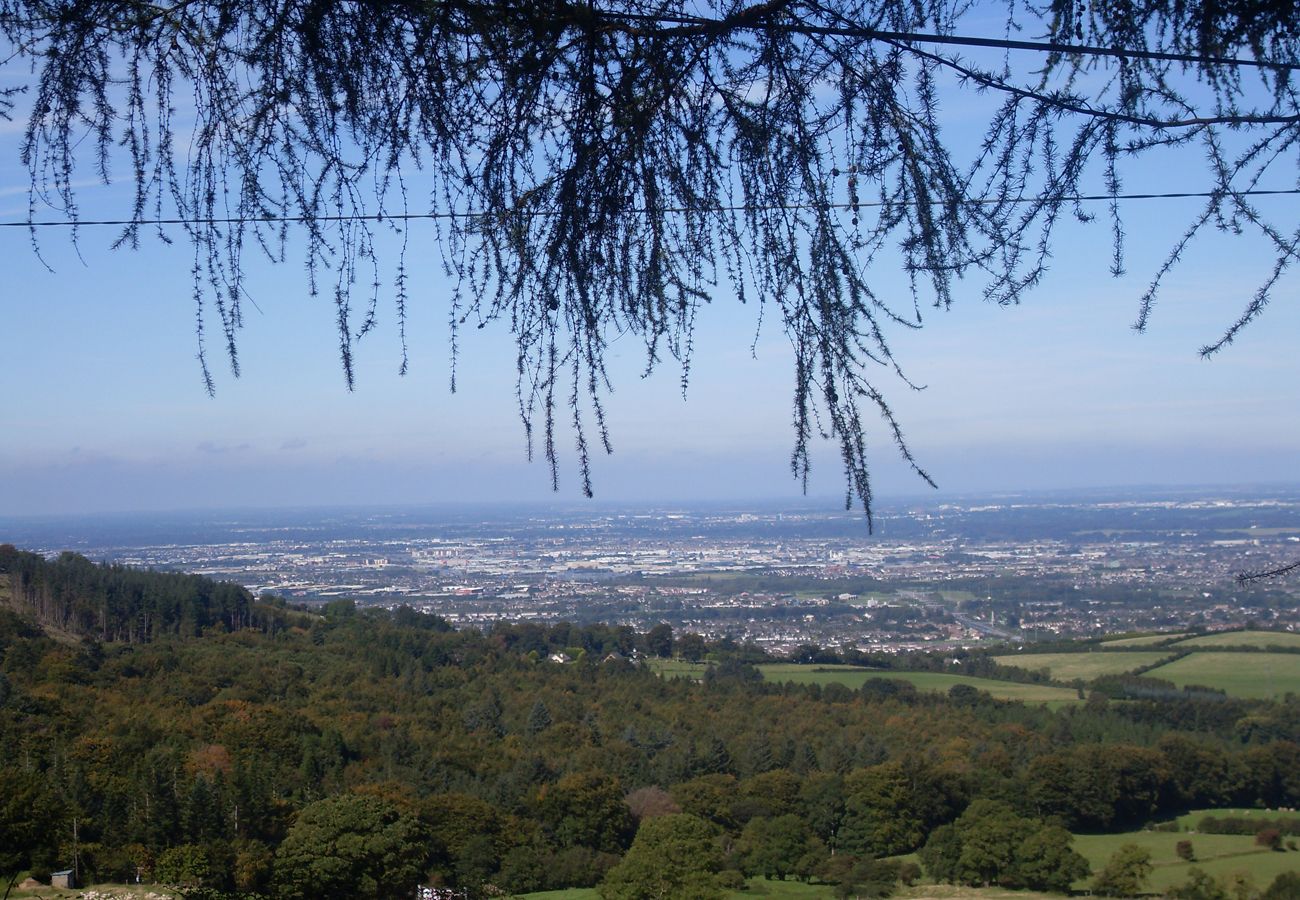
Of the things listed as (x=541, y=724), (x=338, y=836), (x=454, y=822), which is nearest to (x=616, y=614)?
(x=541, y=724)

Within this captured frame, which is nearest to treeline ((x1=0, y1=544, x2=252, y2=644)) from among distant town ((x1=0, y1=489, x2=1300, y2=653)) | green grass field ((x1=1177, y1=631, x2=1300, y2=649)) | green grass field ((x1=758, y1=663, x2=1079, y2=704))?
distant town ((x1=0, y1=489, x2=1300, y2=653))

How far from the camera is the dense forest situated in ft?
18.6

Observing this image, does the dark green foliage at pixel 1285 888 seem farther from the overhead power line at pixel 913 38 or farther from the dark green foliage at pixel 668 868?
the overhead power line at pixel 913 38

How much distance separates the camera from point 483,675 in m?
20.3

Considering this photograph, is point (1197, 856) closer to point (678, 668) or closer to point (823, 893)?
point (823, 893)

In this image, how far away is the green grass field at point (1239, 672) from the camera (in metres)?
16.9

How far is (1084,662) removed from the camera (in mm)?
23047

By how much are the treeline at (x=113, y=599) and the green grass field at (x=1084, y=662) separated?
1661cm

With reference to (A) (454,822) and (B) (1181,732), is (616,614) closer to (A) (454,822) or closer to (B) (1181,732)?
(B) (1181,732)

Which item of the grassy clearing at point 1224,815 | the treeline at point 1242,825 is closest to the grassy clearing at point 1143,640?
the grassy clearing at point 1224,815

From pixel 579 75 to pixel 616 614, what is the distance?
27.4 m

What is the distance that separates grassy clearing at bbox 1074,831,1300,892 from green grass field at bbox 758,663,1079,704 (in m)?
10.5

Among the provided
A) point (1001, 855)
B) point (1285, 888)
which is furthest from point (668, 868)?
point (1285, 888)

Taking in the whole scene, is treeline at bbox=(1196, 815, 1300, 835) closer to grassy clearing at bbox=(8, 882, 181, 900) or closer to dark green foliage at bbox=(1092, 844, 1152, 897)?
dark green foliage at bbox=(1092, 844, 1152, 897)
